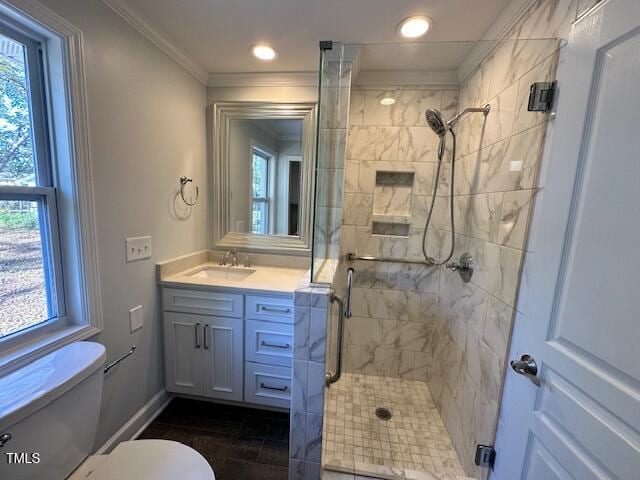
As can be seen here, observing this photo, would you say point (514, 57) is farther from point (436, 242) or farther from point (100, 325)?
point (100, 325)

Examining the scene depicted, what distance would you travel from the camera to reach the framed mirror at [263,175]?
81.4 inches

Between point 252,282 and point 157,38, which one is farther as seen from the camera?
point 252,282

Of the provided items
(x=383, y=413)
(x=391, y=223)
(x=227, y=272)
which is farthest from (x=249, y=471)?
(x=391, y=223)

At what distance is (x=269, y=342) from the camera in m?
1.70

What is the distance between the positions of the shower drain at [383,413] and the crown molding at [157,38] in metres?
2.77

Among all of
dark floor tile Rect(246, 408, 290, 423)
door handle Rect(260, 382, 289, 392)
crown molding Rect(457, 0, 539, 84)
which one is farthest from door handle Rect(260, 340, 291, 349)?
crown molding Rect(457, 0, 539, 84)

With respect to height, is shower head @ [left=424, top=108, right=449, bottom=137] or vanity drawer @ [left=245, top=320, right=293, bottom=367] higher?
shower head @ [left=424, top=108, right=449, bottom=137]

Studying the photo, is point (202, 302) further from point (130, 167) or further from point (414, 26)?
point (414, 26)

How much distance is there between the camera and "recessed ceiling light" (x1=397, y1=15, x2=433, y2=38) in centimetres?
136

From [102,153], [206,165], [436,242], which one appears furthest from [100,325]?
[436,242]

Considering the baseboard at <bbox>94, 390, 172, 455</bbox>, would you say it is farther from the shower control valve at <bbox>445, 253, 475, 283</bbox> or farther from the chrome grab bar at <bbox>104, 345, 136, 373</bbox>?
the shower control valve at <bbox>445, 253, 475, 283</bbox>

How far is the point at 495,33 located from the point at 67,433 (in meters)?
2.57

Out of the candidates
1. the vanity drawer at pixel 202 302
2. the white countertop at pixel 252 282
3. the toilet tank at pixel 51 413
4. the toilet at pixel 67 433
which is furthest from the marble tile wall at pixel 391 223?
the toilet tank at pixel 51 413

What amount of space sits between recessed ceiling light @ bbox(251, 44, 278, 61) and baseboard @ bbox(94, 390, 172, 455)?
2.40m
